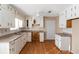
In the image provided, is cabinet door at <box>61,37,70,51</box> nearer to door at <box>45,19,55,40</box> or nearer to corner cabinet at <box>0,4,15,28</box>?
corner cabinet at <box>0,4,15,28</box>

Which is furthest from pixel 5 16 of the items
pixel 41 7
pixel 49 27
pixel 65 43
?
pixel 49 27

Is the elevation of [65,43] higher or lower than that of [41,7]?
lower

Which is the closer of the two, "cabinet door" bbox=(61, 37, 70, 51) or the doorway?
"cabinet door" bbox=(61, 37, 70, 51)

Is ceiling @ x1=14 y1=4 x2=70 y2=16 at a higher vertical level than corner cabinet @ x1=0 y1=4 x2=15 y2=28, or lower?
higher

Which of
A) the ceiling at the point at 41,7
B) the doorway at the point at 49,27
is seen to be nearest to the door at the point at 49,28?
the doorway at the point at 49,27

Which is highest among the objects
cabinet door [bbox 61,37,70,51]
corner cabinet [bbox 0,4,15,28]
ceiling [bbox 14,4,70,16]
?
ceiling [bbox 14,4,70,16]

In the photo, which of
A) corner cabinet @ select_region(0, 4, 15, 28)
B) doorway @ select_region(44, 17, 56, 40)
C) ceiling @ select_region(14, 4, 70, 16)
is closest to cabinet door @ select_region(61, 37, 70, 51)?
ceiling @ select_region(14, 4, 70, 16)

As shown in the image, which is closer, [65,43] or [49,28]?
[65,43]

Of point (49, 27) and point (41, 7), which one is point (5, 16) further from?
point (49, 27)

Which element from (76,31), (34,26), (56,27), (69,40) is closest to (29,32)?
(34,26)

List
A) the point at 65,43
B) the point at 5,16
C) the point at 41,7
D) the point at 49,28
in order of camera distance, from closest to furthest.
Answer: the point at 5,16
the point at 65,43
the point at 41,7
the point at 49,28
